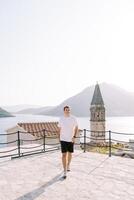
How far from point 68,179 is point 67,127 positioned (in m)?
1.58

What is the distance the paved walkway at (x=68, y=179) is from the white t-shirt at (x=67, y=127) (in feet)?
3.98

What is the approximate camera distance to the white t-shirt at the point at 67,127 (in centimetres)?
811

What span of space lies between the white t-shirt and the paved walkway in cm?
121

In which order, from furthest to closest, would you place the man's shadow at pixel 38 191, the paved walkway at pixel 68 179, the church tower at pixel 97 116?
the church tower at pixel 97 116, the paved walkway at pixel 68 179, the man's shadow at pixel 38 191

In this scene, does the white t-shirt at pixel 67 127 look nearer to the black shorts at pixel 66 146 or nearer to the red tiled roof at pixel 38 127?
the black shorts at pixel 66 146

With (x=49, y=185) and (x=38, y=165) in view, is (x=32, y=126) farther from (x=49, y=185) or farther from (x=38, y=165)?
(x=49, y=185)

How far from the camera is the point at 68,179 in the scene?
768 centimetres

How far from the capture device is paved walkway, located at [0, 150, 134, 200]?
6312 mm

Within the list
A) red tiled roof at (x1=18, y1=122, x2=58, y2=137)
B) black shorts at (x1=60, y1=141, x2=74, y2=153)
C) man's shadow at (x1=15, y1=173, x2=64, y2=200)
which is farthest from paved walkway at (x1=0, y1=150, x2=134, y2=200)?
red tiled roof at (x1=18, y1=122, x2=58, y2=137)

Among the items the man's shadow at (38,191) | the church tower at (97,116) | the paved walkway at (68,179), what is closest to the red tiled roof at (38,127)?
the paved walkway at (68,179)

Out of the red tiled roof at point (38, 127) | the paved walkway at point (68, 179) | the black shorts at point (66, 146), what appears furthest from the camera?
the red tiled roof at point (38, 127)

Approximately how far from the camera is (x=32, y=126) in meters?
32.6

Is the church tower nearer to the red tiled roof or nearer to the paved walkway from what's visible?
the red tiled roof

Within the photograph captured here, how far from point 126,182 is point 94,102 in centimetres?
5398
